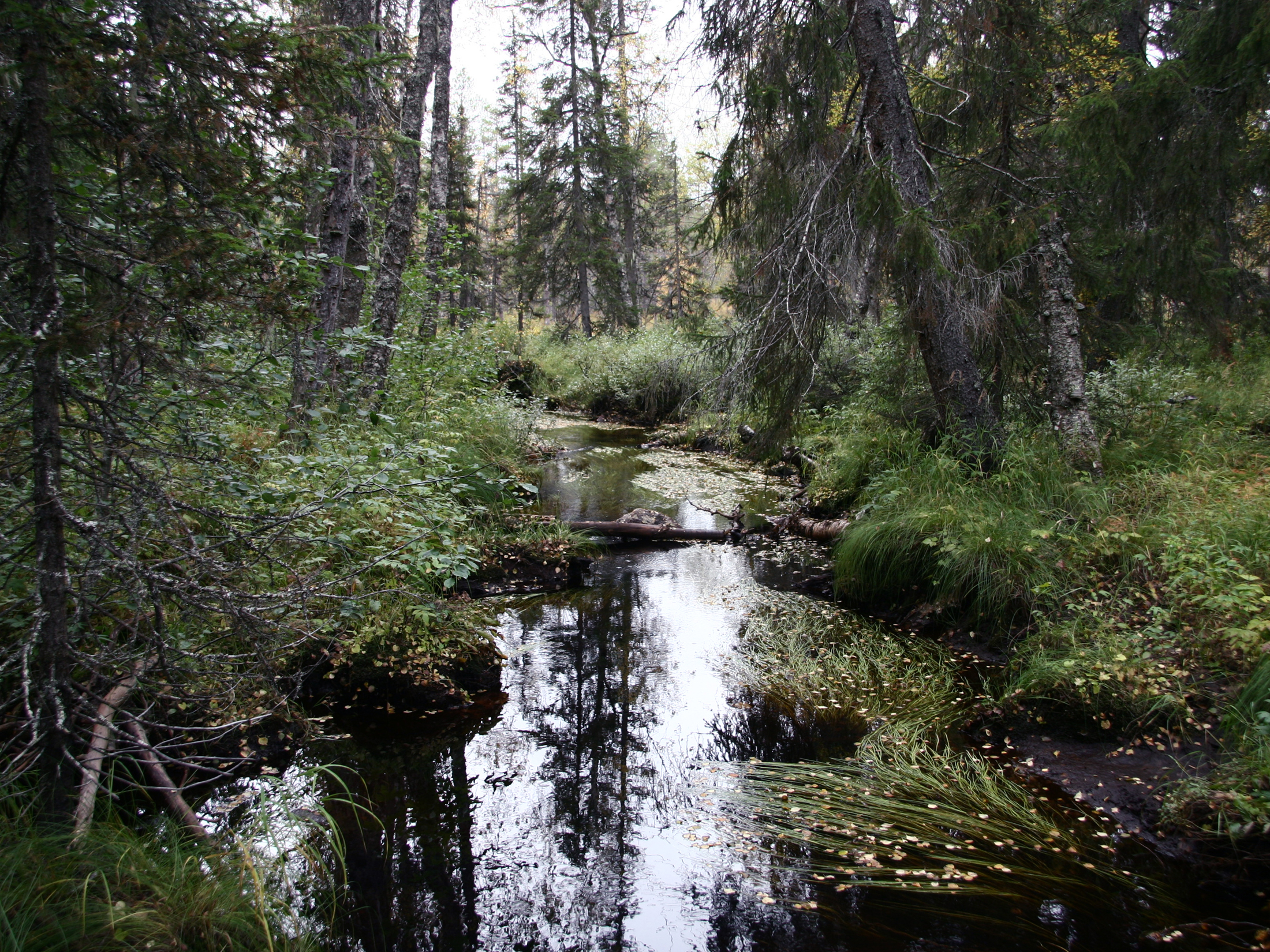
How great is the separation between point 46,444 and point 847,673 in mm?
4936

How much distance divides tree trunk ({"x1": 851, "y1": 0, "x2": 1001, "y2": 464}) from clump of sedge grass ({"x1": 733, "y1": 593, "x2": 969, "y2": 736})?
83.8 inches

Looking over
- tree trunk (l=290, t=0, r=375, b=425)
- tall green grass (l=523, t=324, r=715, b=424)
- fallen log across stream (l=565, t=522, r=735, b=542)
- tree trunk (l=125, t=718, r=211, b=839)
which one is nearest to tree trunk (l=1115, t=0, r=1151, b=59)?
fallen log across stream (l=565, t=522, r=735, b=542)

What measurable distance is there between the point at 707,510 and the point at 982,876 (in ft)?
24.7

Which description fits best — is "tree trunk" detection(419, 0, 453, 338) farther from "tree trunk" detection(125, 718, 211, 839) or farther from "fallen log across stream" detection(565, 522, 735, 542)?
"tree trunk" detection(125, 718, 211, 839)

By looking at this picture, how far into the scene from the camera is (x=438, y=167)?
1220 cm

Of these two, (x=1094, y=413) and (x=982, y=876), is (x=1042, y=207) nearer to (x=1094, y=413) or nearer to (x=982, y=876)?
(x=1094, y=413)

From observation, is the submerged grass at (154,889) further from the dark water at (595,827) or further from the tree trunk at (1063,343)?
the tree trunk at (1063,343)

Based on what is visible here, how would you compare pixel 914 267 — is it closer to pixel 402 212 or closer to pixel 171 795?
pixel 402 212

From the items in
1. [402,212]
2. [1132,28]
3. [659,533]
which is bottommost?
[659,533]

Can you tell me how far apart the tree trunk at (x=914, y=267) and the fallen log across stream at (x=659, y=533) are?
3.40 metres

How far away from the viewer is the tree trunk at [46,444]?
7.05 ft

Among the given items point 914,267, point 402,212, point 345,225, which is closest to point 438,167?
point 402,212

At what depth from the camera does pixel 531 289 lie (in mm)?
25453

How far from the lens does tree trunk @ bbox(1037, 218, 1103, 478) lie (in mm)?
5910
